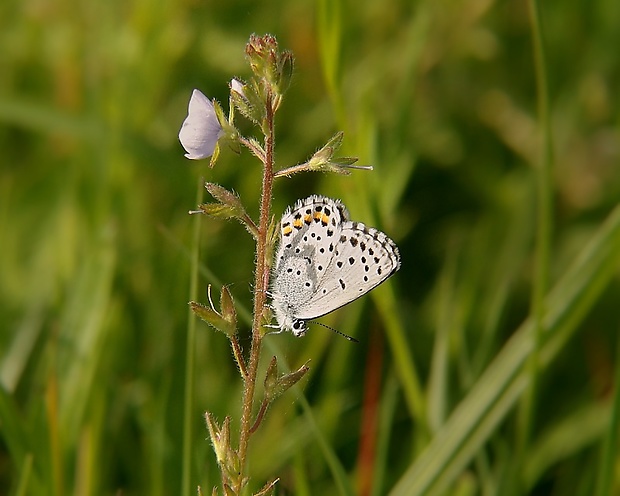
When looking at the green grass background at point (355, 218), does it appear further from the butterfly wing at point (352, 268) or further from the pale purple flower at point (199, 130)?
the pale purple flower at point (199, 130)

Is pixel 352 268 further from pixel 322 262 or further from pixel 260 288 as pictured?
pixel 260 288

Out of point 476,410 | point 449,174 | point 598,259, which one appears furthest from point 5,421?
point 449,174

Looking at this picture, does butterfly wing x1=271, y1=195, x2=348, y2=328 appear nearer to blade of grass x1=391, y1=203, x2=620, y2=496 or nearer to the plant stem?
the plant stem

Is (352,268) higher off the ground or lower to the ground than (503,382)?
higher

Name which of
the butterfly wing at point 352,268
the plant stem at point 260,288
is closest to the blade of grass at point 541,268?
the butterfly wing at point 352,268

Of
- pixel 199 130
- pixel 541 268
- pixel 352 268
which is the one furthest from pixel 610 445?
pixel 199 130

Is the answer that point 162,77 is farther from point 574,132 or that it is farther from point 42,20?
point 574,132

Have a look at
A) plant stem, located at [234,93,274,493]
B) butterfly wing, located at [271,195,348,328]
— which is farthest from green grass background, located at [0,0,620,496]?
plant stem, located at [234,93,274,493]
